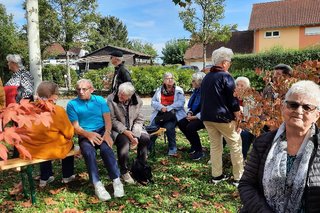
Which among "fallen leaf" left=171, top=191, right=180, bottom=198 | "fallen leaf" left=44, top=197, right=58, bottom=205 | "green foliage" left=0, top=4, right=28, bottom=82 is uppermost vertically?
"green foliage" left=0, top=4, right=28, bottom=82

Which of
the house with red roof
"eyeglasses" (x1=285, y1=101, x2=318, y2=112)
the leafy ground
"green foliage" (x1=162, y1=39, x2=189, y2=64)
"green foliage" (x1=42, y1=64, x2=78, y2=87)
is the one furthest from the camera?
"green foliage" (x1=162, y1=39, x2=189, y2=64)

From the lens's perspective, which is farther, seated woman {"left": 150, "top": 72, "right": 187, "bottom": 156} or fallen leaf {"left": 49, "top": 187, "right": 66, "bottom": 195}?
seated woman {"left": 150, "top": 72, "right": 187, "bottom": 156}

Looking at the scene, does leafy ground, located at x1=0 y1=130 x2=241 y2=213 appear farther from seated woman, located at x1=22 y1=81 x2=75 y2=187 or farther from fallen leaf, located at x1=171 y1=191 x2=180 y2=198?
seated woman, located at x1=22 y1=81 x2=75 y2=187

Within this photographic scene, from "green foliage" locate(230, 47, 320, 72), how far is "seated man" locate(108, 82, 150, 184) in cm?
2133

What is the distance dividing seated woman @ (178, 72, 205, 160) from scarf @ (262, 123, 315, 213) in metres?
3.92

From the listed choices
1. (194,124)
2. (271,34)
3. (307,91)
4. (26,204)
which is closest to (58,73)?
(271,34)

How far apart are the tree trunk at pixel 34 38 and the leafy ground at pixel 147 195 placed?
197 centimetres

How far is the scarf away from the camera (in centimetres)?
226

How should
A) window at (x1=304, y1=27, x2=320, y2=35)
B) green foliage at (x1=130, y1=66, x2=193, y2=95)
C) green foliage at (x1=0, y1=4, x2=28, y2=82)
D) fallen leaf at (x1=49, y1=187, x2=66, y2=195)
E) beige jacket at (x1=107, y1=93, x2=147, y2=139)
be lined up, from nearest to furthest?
fallen leaf at (x1=49, y1=187, x2=66, y2=195) → beige jacket at (x1=107, y1=93, x2=147, y2=139) → green foliage at (x1=130, y1=66, x2=193, y2=95) → green foliage at (x1=0, y1=4, x2=28, y2=82) → window at (x1=304, y1=27, x2=320, y2=35)

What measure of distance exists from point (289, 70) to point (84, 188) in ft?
11.2

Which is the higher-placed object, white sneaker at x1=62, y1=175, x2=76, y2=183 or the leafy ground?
white sneaker at x1=62, y1=175, x2=76, y2=183

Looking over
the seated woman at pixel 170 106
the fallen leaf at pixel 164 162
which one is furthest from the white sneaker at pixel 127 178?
the seated woman at pixel 170 106

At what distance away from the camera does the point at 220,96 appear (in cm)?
469

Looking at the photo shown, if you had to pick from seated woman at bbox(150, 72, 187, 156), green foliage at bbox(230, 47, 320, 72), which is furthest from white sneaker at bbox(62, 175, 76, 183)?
green foliage at bbox(230, 47, 320, 72)
